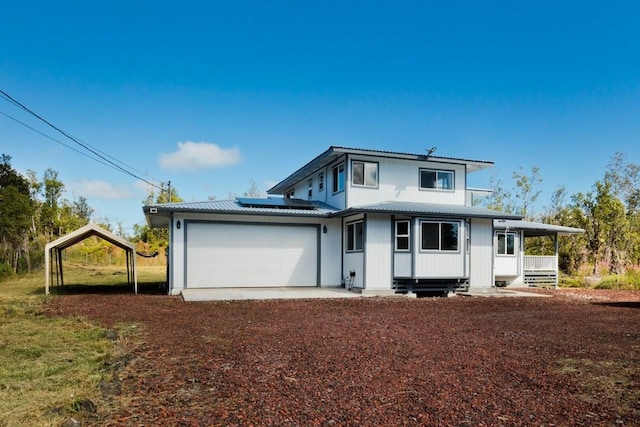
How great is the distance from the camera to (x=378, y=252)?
47.9ft

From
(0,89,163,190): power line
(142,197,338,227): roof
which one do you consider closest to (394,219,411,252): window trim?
(142,197,338,227): roof

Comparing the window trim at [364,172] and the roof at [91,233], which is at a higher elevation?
the window trim at [364,172]

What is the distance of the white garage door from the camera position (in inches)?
585

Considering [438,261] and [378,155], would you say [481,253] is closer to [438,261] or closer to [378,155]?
Answer: [438,261]

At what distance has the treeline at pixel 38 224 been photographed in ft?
73.8

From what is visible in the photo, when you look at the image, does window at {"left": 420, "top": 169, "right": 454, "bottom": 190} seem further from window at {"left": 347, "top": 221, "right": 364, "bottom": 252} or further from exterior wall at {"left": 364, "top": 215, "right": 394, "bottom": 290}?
window at {"left": 347, "top": 221, "right": 364, "bottom": 252}

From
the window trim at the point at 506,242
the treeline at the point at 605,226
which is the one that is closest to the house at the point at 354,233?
the window trim at the point at 506,242

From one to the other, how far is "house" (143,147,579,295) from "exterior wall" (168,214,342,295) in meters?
0.03

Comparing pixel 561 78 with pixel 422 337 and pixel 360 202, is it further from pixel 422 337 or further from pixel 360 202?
pixel 422 337

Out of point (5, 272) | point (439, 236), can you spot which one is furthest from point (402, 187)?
point (5, 272)

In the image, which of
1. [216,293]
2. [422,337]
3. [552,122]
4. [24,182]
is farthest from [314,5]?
[24,182]

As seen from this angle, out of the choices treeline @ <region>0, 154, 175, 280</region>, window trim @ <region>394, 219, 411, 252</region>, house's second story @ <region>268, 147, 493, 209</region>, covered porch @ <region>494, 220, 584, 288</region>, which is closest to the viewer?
window trim @ <region>394, 219, 411, 252</region>

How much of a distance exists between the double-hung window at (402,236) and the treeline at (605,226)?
13.3m

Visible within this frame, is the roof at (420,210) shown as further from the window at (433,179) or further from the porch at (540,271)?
the porch at (540,271)
